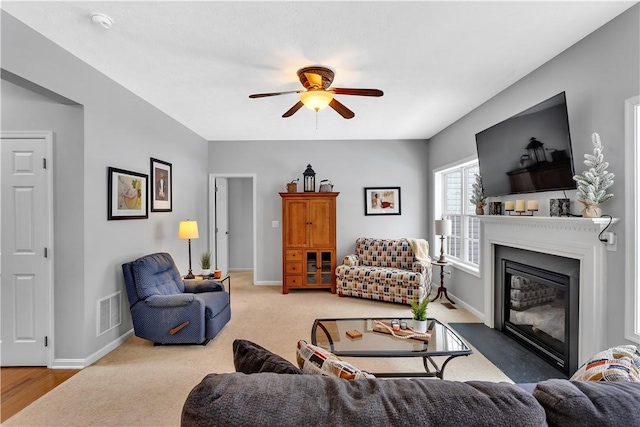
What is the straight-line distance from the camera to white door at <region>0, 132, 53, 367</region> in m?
2.71

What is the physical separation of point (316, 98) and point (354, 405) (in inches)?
95.9

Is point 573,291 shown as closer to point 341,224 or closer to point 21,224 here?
point 341,224

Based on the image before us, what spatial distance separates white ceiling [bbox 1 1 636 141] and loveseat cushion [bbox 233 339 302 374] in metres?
1.94

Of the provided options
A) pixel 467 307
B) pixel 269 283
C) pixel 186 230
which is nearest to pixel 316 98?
pixel 186 230

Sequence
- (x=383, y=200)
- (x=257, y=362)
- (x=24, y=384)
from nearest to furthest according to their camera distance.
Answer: (x=257, y=362), (x=24, y=384), (x=383, y=200)

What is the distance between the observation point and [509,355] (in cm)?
291

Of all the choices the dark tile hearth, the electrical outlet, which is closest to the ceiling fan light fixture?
the electrical outlet

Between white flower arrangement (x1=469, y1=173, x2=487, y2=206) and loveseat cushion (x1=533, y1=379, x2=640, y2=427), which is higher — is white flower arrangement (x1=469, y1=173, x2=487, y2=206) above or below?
above

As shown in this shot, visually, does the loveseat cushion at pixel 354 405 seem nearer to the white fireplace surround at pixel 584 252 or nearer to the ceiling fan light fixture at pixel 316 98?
the white fireplace surround at pixel 584 252

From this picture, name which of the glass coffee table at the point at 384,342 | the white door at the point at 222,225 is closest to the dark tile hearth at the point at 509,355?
the glass coffee table at the point at 384,342

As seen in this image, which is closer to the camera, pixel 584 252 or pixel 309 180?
pixel 584 252

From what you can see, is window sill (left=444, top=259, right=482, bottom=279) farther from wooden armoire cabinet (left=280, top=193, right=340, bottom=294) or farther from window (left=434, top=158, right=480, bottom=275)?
wooden armoire cabinet (left=280, top=193, right=340, bottom=294)

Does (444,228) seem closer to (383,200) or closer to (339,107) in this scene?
(383,200)

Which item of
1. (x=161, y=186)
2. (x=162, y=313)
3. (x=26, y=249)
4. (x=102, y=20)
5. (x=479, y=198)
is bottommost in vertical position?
(x=162, y=313)
